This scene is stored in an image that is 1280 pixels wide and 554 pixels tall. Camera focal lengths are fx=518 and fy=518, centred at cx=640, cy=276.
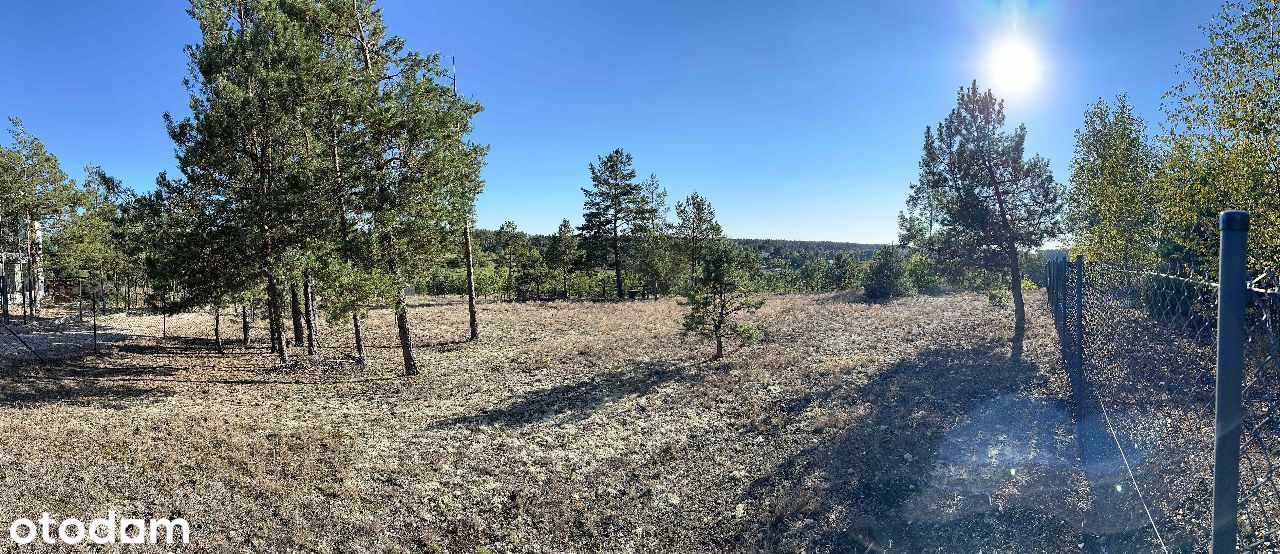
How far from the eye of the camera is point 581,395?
47.2 ft

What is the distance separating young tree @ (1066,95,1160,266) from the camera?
16.0 metres

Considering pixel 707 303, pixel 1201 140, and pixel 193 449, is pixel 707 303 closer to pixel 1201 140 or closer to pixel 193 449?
pixel 1201 140

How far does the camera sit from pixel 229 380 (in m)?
15.1

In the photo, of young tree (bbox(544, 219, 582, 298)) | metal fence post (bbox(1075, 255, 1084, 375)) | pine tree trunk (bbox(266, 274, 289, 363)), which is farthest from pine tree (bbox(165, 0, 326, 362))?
young tree (bbox(544, 219, 582, 298))

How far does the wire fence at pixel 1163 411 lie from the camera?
14.2 ft

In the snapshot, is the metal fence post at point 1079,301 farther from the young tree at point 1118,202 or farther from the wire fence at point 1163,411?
the young tree at point 1118,202

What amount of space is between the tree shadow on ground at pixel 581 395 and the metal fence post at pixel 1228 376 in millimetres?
11064

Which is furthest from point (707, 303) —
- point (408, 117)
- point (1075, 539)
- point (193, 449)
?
point (193, 449)

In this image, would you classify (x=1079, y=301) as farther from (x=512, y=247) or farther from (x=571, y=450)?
(x=512, y=247)

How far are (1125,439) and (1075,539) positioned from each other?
207 centimetres

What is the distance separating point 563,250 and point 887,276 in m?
26.8

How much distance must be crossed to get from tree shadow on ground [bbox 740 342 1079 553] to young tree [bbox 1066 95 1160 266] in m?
8.12

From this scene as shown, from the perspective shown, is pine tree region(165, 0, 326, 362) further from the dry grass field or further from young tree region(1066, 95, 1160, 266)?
young tree region(1066, 95, 1160, 266)

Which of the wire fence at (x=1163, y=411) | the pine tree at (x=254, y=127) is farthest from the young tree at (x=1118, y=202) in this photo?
the pine tree at (x=254, y=127)
